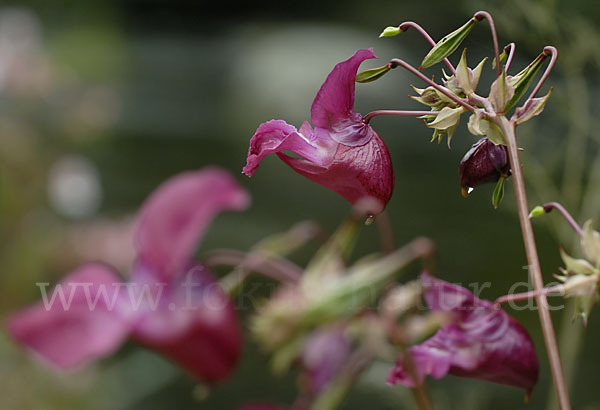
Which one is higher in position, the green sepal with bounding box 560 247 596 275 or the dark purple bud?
the dark purple bud

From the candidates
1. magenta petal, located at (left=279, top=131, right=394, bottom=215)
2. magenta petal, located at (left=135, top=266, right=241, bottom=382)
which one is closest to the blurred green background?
magenta petal, located at (left=135, top=266, right=241, bottom=382)

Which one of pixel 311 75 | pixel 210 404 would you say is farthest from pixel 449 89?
pixel 311 75

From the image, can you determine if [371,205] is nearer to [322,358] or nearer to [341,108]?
[341,108]

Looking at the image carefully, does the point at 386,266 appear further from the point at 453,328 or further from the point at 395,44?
the point at 395,44

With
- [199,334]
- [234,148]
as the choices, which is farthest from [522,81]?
[234,148]

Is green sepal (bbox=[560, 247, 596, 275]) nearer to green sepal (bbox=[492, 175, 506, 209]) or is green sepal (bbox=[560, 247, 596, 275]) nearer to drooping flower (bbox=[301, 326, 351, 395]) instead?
green sepal (bbox=[492, 175, 506, 209])

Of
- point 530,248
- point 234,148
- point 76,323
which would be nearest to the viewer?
point 530,248
